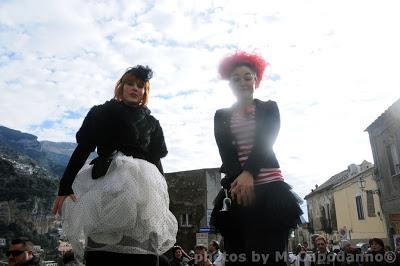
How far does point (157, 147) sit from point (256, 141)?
1.00 meters

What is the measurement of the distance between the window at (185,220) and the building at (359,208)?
41.3ft

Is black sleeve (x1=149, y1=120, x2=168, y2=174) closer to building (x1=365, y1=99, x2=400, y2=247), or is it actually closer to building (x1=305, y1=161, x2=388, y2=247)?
building (x1=365, y1=99, x2=400, y2=247)

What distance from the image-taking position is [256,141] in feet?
8.04

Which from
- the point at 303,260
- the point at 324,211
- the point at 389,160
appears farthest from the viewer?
the point at 324,211

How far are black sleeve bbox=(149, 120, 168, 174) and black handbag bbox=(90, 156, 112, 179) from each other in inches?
17.8

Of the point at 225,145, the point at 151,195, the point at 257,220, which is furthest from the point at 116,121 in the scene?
the point at 257,220

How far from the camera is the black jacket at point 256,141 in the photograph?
2.39 m

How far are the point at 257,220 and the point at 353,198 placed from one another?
39.4 m

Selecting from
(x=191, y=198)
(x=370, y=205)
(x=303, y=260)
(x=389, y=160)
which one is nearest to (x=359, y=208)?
(x=370, y=205)

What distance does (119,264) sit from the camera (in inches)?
93.7

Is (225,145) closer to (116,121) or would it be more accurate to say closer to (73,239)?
(116,121)

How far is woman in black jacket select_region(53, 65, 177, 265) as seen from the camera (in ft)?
7.73

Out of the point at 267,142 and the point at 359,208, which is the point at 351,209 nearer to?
the point at 359,208

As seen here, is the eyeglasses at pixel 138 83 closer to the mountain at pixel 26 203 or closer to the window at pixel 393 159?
the window at pixel 393 159
